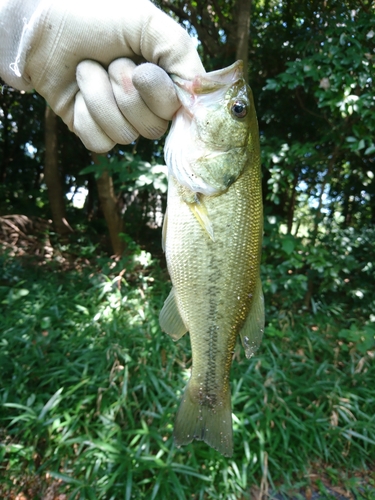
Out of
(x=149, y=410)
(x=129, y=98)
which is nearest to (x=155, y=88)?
(x=129, y=98)

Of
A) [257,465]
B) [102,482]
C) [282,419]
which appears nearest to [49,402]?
[102,482]

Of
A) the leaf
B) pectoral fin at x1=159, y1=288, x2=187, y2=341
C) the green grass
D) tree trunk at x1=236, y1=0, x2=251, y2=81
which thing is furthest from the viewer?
tree trunk at x1=236, y1=0, x2=251, y2=81

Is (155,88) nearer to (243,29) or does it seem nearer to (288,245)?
(288,245)

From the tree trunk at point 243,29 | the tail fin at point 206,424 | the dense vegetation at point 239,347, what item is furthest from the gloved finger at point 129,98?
the tree trunk at point 243,29

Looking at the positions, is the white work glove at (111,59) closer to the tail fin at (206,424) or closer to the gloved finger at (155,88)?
the gloved finger at (155,88)

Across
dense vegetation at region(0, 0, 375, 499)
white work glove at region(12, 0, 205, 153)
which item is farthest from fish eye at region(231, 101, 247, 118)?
dense vegetation at region(0, 0, 375, 499)

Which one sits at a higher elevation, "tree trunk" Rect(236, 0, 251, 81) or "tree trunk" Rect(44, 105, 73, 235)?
"tree trunk" Rect(236, 0, 251, 81)

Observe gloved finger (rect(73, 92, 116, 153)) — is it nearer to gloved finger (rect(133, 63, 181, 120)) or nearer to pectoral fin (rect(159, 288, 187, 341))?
gloved finger (rect(133, 63, 181, 120))
